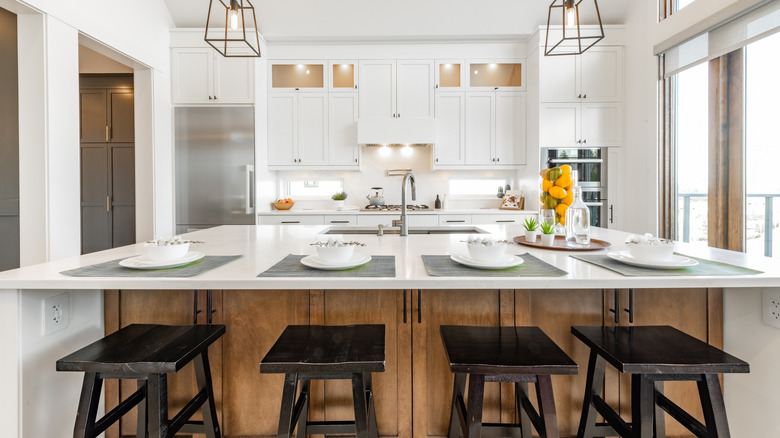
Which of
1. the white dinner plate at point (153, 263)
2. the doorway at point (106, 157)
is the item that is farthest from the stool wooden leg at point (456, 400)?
the doorway at point (106, 157)

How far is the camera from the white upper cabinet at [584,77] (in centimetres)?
399

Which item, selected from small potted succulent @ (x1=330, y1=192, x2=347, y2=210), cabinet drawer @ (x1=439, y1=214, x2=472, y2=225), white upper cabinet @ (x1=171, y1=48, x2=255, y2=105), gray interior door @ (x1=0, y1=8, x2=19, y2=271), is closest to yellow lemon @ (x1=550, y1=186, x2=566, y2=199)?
cabinet drawer @ (x1=439, y1=214, x2=472, y2=225)

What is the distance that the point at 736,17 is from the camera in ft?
8.52

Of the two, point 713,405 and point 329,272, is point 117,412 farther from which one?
point 713,405

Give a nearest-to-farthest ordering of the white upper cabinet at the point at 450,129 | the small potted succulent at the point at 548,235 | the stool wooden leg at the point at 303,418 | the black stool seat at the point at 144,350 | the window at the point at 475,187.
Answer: the black stool seat at the point at 144,350, the stool wooden leg at the point at 303,418, the small potted succulent at the point at 548,235, the white upper cabinet at the point at 450,129, the window at the point at 475,187

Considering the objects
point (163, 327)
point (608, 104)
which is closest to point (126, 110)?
point (163, 327)

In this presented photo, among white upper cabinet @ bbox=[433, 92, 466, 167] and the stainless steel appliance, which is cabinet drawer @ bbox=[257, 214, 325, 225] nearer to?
white upper cabinet @ bbox=[433, 92, 466, 167]

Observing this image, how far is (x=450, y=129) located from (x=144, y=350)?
3.80 metres

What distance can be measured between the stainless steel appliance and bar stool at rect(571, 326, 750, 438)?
3.02 metres

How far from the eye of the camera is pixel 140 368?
1059 mm

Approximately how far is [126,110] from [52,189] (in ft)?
7.18

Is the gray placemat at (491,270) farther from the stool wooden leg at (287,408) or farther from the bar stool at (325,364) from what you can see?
the stool wooden leg at (287,408)

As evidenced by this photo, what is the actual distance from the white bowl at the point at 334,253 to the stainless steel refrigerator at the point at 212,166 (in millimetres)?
3147

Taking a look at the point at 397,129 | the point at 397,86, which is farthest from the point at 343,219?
the point at 397,86
